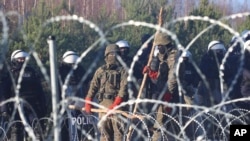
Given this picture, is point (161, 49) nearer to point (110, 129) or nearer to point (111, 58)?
point (111, 58)

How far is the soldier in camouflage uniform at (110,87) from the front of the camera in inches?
335

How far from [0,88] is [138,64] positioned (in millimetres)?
1779

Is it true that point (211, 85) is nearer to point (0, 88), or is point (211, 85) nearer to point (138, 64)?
point (138, 64)

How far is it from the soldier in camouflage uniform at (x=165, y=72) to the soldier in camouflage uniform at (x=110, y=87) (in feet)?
1.24

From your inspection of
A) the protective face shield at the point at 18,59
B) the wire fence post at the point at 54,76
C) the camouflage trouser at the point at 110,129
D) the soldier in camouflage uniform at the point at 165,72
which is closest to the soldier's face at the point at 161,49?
the soldier in camouflage uniform at the point at 165,72

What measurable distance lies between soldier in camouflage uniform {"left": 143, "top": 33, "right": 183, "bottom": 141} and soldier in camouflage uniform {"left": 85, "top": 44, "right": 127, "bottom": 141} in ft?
1.24

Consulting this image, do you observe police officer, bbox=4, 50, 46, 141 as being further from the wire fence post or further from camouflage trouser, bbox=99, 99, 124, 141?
the wire fence post

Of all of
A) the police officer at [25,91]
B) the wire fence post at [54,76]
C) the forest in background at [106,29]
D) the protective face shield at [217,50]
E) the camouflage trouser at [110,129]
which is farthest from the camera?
the forest in background at [106,29]

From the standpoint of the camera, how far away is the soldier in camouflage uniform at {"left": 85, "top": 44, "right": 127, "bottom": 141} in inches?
335

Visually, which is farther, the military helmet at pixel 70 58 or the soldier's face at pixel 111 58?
the military helmet at pixel 70 58

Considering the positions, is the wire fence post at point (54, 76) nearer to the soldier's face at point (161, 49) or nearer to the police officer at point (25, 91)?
the soldier's face at point (161, 49)

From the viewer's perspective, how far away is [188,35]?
45.9 feet

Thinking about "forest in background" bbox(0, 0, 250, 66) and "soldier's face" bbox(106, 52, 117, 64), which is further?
"forest in background" bbox(0, 0, 250, 66)

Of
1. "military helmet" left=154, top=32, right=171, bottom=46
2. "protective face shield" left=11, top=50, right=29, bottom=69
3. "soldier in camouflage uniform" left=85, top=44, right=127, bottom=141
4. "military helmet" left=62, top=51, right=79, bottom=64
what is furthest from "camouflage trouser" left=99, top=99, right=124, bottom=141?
"protective face shield" left=11, top=50, right=29, bottom=69
